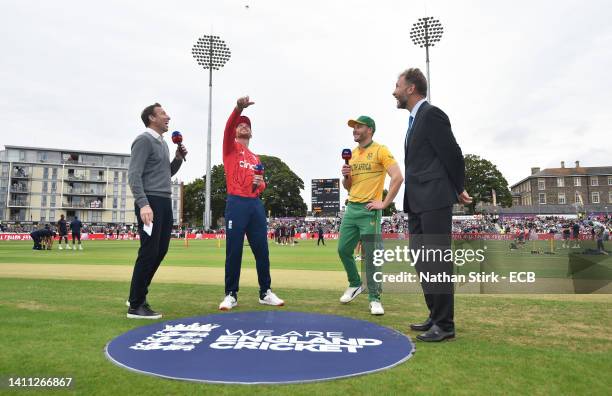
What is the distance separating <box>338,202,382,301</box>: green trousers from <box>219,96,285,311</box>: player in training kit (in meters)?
1.04

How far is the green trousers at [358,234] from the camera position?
483 cm

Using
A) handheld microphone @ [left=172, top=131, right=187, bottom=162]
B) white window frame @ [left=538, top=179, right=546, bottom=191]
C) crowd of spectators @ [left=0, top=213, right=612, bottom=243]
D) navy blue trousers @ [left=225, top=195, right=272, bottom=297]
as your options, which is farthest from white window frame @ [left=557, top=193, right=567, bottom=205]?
handheld microphone @ [left=172, top=131, right=187, bottom=162]

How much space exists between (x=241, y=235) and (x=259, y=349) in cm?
223

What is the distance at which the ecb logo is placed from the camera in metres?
2.37

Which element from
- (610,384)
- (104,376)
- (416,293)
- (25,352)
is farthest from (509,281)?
(25,352)

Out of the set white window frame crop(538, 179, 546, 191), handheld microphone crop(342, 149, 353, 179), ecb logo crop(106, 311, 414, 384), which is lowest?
ecb logo crop(106, 311, 414, 384)

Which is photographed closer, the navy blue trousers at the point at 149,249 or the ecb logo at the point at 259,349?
the ecb logo at the point at 259,349

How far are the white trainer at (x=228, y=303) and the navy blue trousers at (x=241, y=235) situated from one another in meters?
0.09

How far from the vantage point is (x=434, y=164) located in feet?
11.9

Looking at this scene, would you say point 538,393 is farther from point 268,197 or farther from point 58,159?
point 58,159

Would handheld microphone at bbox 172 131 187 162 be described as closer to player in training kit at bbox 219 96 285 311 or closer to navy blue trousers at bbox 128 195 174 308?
player in training kit at bbox 219 96 285 311

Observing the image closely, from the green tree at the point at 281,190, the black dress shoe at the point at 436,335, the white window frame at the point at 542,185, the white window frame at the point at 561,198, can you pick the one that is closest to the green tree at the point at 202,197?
the green tree at the point at 281,190

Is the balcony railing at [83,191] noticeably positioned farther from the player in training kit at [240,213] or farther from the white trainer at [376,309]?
the white trainer at [376,309]

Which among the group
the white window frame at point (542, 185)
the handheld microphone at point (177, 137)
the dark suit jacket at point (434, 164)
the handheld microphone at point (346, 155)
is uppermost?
the white window frame at point (542, 185)
